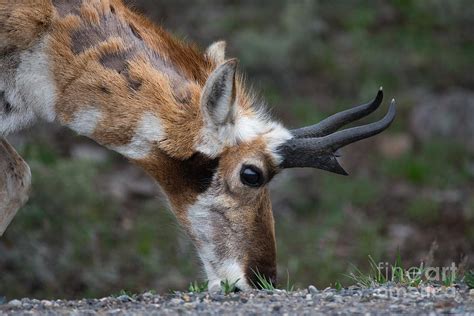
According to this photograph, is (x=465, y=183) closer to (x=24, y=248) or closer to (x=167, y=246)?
(x=167, y=246)

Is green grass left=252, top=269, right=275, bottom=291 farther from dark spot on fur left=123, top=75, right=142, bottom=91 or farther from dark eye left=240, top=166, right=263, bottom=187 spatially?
dark spot on fur left=123, top=75, right=142, bottom=91

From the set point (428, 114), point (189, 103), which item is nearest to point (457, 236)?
point (428, 114)

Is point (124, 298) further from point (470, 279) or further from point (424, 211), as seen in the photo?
point (424, 211)

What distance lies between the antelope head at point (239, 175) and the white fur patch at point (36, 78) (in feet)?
3.44

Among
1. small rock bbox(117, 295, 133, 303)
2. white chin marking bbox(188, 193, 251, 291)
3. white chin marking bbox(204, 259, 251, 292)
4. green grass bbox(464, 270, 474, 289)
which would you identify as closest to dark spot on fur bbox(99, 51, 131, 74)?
white chin marking bbox(188, 193, 251, 291)

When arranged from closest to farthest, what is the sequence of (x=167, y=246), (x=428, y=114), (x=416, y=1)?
(x=167, y=246) < (x=428, y=114) < (x=416, y=1)

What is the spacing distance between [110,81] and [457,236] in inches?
262

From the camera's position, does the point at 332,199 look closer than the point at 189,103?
No

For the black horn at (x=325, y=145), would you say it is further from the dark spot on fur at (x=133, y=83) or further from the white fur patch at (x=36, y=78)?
the white fur patch at (x=36, y=78)

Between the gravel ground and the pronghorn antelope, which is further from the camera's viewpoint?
the pronghorn antelope

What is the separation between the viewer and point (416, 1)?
17.0 metres

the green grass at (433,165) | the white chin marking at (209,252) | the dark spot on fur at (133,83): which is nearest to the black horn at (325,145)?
the white chin marking at (209,252)

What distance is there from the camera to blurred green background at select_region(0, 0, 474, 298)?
39.8 feet

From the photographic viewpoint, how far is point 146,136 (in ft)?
26.1
